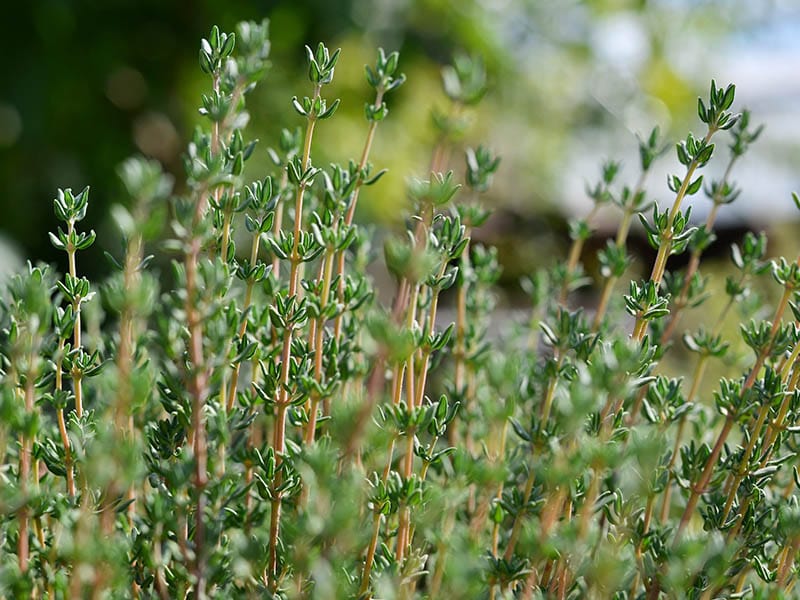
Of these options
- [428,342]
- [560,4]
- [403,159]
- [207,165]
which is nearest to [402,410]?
[428,342]

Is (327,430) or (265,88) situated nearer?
(327,430)

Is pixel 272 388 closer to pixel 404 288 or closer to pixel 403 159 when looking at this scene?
pixel 404 288

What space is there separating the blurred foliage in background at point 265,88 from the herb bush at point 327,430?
153 cm

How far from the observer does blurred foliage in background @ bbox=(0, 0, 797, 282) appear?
2.37 m

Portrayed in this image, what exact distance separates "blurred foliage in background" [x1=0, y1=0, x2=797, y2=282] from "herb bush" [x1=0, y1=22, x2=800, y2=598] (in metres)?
1.53

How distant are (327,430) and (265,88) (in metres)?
2.55

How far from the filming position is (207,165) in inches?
13.9

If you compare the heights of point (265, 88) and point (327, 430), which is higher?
point (265, 88)

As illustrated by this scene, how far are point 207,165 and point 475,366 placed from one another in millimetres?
298

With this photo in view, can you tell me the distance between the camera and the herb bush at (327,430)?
12.1 inches

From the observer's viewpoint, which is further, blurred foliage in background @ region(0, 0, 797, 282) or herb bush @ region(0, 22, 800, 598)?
blurred foliage in background @ region(0, 0, 797, 282)

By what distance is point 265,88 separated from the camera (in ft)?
9.42

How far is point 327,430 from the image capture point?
1.59 feet

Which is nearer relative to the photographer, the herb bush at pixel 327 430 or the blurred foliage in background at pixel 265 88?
the herb bush at pixel 327 430
